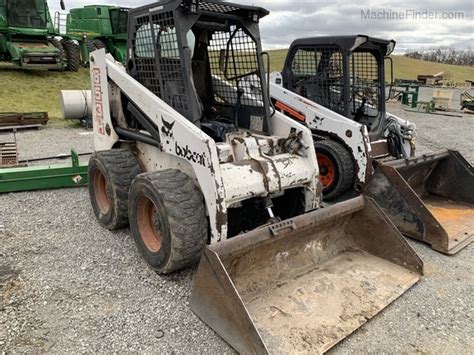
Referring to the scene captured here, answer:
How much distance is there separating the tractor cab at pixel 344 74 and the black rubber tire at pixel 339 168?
62cm

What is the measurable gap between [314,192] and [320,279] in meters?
0.84

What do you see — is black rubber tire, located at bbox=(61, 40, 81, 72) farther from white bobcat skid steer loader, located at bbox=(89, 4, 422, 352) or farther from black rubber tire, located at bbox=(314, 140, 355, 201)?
black rubber tire, located at bbox=(314, 140, 355, 201)

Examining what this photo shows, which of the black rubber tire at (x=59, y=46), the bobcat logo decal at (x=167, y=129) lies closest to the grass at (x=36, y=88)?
the black rubber tire at (x=59, y=46)

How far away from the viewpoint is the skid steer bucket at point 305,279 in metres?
2.54

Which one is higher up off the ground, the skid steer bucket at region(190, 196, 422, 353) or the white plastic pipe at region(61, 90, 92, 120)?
the white plastic pipe at region(61, 90, 92, 120)

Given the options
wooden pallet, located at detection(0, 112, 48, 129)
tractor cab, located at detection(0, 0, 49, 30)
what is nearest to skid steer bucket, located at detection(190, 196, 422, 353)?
wooden pallet, located at detection(0, 112, 48, 129)

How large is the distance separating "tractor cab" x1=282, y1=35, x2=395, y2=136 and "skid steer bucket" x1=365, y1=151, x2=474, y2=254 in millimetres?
972

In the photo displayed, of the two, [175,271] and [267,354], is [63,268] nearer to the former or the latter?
[175,271]

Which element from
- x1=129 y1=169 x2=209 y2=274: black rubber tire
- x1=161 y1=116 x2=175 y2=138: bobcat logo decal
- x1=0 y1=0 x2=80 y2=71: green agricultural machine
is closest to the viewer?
x1=129 y1=169 x2=209 y2=274: black rubber tire

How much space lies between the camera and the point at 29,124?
9469mm

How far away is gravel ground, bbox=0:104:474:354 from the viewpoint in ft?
8.65

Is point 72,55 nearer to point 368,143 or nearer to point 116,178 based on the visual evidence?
point 116,178

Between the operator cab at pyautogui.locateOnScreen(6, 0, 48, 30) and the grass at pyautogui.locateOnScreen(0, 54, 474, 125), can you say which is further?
the operator cab at pyautogui.locateOnScreen(6, 0, 48, 30)

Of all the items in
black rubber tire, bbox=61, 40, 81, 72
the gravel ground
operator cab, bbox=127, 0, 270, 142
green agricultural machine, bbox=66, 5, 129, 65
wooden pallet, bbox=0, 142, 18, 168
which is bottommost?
the gravel ground
